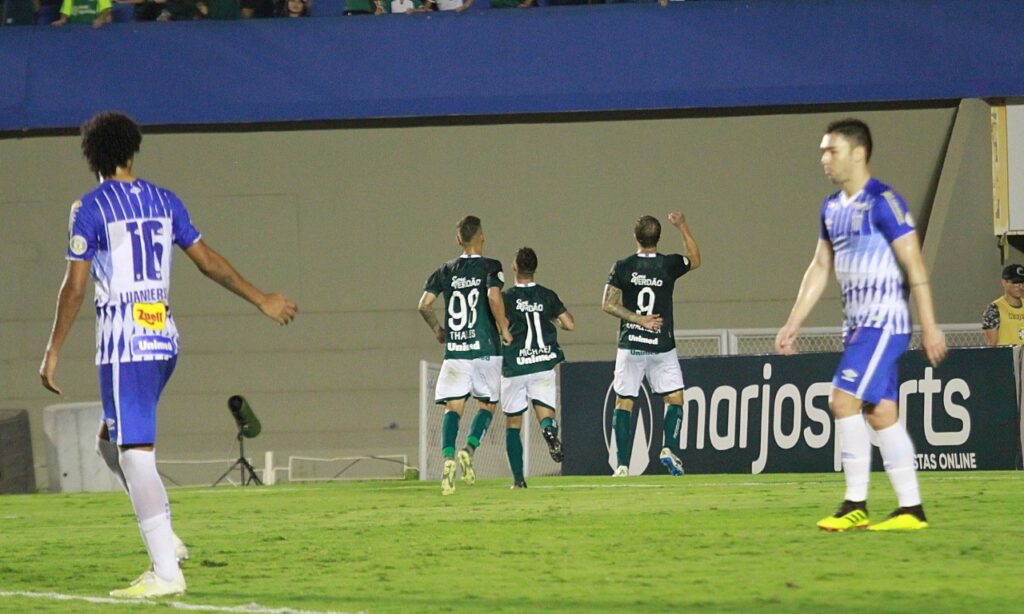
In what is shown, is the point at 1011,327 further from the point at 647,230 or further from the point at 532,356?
the point at 532,356

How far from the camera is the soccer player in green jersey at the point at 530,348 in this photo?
554 inches

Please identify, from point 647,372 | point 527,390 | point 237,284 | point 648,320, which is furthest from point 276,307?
point 647,372

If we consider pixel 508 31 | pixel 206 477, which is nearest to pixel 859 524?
pixel 508 31

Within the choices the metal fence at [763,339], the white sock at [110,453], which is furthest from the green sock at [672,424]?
the white sock at [110,453]

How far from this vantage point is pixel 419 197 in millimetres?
22922

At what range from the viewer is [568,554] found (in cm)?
746

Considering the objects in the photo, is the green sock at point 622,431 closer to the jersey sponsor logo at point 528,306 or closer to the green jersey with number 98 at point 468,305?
the jersey sponsor logo at point 528,306

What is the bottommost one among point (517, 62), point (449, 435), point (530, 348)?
point (449, 435)

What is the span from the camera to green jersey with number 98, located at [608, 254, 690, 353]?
14766mm

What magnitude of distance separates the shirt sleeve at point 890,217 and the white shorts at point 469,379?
656 cm

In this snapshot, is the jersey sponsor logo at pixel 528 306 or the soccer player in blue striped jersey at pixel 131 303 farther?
the jersey sponsor logo at pixel 528 306

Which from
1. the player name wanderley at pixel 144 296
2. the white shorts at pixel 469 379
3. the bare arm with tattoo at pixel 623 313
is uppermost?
the bare arm with tattoo at pixel 623 313

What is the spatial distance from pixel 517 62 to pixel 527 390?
330 inches

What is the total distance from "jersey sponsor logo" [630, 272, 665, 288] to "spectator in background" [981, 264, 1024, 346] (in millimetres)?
3689
